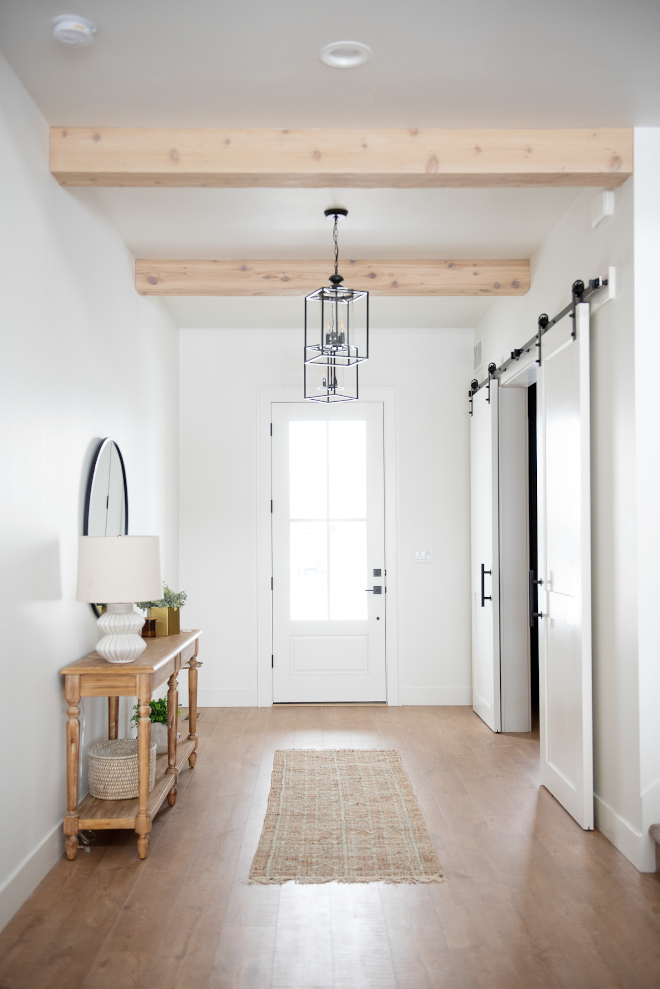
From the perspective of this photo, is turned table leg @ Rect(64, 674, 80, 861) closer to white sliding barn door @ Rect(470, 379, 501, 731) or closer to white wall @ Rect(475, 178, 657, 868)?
white wall @ Rect(475, 178, 657, 868)

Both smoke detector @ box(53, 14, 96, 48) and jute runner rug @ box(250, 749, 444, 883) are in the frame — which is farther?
A: jute runner rug @ box(250, 749, 444, 883)

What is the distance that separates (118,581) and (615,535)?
2.05 metres

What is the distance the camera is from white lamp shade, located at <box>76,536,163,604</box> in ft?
10.4

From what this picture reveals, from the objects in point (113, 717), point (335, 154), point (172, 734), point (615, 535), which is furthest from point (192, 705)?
point (335, 154)

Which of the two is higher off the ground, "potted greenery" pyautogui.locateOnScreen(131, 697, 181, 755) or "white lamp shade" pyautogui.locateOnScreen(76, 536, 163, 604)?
"white lamp shade" pyautogui.locateOnScreen(76, 536, 163, 604)

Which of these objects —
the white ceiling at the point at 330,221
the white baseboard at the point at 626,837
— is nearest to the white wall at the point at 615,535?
the white baseboard at the point at 626,837

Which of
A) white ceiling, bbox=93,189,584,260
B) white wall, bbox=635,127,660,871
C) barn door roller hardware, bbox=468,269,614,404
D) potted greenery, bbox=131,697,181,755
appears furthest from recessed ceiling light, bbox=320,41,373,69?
potted greenery, bbox=131,697,181,755

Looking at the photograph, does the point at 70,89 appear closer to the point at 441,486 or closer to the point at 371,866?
the point at 371,866

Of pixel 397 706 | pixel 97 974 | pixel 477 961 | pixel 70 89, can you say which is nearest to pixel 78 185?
pixel 70 89

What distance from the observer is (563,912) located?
8.86ft

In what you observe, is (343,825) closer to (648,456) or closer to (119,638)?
(119,638)

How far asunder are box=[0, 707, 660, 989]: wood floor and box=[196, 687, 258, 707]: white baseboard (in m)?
2.07

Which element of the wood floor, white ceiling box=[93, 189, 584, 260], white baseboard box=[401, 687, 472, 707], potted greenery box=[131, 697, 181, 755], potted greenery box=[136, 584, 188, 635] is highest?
white ceiling box=[93, 189, 584, 260]

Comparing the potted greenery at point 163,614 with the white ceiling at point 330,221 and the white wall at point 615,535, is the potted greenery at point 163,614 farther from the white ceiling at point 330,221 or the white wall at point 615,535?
the white wall at point 615,535
